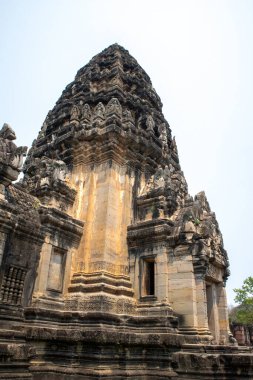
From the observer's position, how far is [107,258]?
1078cm

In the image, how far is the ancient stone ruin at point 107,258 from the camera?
8344 mm

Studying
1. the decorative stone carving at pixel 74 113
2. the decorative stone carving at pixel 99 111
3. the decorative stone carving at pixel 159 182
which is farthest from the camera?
the decorative stone carving at pixel 74 113

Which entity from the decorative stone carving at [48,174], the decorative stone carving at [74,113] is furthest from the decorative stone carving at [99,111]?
the decorative stone carving at [48,174]

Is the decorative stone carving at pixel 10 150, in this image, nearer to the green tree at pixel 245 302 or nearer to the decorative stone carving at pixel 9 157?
the decorative stone carving at pixel 9 157

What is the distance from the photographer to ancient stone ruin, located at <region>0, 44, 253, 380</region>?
27.4ft

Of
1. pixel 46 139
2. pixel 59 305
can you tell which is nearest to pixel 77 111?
pixel 46 139

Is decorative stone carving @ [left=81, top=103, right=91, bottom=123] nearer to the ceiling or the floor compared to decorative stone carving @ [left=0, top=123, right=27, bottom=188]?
nearer to the ceiling

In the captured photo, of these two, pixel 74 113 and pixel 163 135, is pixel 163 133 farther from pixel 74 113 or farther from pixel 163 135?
pixel 74 113

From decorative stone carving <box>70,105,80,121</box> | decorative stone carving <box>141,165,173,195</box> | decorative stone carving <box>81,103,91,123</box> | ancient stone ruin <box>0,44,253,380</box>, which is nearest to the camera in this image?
ancient stone ruin <box>0,44,253,380</box>

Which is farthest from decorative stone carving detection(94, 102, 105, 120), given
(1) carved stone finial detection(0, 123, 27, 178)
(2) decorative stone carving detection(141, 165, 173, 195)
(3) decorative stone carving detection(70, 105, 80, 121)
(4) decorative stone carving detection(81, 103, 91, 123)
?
(1) carved stone finial detection(0, 123, 27, 178)

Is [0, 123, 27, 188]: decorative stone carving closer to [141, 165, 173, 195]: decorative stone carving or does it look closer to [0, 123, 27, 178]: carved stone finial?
[0, 123, 27, 178]: carved stone finial

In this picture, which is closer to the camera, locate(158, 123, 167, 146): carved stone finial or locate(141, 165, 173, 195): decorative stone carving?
locate(141, 165, 173, 195): decorative stone carving

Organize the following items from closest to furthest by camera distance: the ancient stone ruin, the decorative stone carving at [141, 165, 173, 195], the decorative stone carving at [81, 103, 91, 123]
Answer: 1. the ancient stone ruin
2. the decorative stone carving at [141, 165, 173, 195]
3. the decorative stone carving at [81, 103, 91, 123]

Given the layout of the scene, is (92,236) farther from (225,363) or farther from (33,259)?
(225,363)
